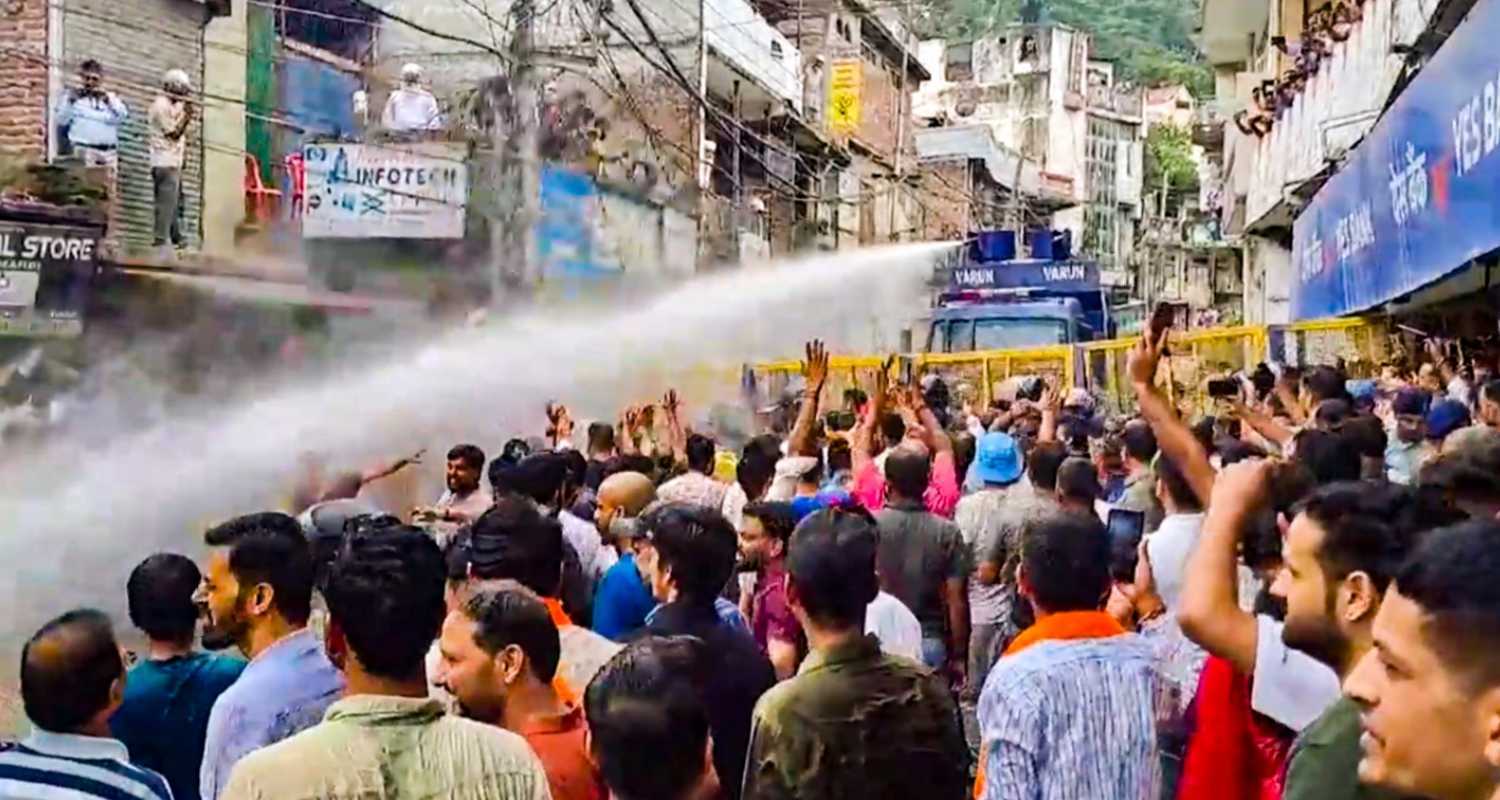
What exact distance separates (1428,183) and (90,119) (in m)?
11.1

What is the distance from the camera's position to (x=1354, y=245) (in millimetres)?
16125

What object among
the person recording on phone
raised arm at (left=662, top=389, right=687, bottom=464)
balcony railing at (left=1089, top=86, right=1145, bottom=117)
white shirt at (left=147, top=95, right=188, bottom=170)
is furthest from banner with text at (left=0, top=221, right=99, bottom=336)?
balcony railing at (left=1089, top=86, right=1145, bottom=117)

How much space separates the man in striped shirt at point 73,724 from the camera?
352 centimetres

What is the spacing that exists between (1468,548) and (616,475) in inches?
205

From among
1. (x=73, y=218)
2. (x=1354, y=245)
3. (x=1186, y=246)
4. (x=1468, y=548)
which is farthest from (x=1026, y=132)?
(x=1468, y=548)

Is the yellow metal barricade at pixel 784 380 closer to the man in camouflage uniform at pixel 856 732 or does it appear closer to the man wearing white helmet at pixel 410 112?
the man wearing white helmet at pixel 410 112

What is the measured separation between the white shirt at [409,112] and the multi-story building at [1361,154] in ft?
33.4

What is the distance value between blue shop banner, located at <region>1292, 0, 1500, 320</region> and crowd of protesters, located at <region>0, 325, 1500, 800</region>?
3.56 metres

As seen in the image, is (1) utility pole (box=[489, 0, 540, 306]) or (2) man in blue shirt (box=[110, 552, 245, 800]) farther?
(1) utility pole (box=[489, 0, 540, 306])

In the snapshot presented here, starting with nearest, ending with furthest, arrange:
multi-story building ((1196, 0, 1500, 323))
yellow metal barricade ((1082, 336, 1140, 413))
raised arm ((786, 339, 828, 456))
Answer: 1. raised arm ((786, 339, 828, 456))
2. multi-story building ((1196, 0, 1500, 323))
3. yellow metal barricade ((1082, 336, 1140, 413))

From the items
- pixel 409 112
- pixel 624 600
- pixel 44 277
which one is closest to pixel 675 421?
pixel 624 600

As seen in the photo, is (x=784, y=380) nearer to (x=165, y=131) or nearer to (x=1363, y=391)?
(x=165, y=131)

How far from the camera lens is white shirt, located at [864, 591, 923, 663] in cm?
548

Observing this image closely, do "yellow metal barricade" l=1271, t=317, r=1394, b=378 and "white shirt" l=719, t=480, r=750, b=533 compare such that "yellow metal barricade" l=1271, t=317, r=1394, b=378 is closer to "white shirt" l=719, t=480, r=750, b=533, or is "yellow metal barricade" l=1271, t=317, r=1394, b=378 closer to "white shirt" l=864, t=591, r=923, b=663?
"white shirt" l=719, t=480, r=750, b=533
